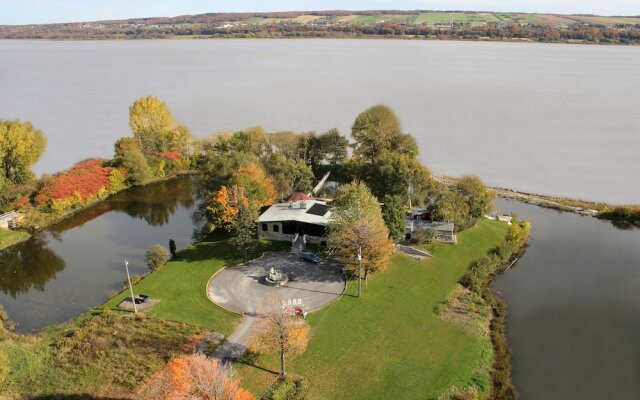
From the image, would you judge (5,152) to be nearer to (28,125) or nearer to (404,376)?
(28,125)

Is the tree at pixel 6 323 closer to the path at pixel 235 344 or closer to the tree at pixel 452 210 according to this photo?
the path at pixel 235 344

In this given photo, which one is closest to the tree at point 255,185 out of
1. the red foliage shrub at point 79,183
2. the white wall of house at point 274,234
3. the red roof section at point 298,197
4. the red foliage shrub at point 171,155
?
the white wall of house at point 274,234

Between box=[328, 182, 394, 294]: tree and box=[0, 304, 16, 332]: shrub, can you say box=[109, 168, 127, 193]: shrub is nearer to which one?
box=[0, 304, 16, 332]: shrub

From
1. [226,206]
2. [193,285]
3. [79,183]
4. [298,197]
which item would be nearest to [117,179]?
[79,183]

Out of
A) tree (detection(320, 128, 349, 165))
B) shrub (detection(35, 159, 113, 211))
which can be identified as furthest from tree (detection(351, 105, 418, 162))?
shrub (detection(35, 159, 113, 211))

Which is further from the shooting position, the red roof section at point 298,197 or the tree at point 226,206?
the red roof section at point 298,197
